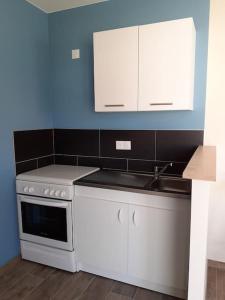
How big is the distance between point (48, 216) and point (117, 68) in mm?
1467

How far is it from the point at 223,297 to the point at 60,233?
142cm

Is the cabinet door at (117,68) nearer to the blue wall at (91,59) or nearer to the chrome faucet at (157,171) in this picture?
the blue wall at (91,59)

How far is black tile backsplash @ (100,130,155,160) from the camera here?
240 centimetres

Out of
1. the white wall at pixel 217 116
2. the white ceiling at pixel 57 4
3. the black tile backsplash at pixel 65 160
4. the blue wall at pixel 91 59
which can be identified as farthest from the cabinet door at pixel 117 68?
the black tile backsplash at pixel 65 160

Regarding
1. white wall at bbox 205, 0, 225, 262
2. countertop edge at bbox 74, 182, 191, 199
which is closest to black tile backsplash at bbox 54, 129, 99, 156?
countertop edge at bbox 74, 182, 191, 199

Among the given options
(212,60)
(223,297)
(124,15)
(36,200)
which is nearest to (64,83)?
(124,15)

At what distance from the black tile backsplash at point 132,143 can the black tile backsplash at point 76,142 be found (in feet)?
0.31

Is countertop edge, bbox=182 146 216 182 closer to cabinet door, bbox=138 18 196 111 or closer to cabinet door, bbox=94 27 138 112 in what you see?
cabinet door, bbox=138 18 196 111

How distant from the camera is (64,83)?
2.71 meters

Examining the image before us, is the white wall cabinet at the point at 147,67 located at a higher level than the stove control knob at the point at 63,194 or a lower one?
higher

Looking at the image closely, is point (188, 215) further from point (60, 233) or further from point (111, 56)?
point (111, 56)

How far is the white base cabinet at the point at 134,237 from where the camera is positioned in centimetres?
179

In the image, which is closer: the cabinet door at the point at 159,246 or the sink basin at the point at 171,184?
the cabinet door at the point at 159,246

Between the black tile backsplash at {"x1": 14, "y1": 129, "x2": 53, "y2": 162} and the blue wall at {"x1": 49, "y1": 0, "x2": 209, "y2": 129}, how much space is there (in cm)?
21
